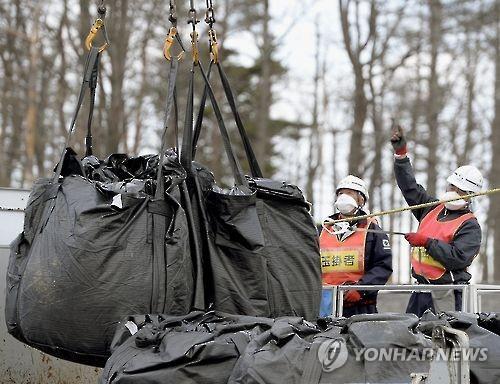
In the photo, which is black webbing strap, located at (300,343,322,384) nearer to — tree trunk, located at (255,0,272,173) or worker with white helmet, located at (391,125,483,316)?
worker with white helmet, located at (391,125,483,316)

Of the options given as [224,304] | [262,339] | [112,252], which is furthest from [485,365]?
[112,252]

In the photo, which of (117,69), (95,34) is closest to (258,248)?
(95,34)

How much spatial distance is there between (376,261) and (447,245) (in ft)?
1.93

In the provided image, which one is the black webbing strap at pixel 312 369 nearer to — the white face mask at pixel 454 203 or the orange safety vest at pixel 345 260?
the orange safety vest at pixel 345 260

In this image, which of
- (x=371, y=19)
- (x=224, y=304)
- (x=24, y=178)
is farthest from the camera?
(x=24, y=178)

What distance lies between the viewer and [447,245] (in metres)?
6.40

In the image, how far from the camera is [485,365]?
10.7 feet

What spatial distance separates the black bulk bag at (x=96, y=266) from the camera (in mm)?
3754

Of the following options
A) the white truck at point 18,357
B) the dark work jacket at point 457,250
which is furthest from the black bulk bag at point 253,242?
the dark work jacket at point 457,250

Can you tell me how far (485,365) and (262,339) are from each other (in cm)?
86

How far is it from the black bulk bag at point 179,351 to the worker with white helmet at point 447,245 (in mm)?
3115

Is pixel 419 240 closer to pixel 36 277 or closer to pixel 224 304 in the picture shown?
pixel 224 304

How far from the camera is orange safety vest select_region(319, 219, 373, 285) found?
21.8 feet

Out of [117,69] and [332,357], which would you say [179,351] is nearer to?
[332,357]
